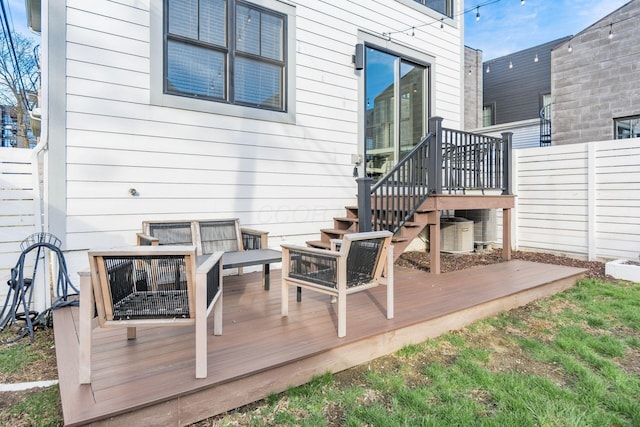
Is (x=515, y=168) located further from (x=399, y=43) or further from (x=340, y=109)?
(x=340, y=109)

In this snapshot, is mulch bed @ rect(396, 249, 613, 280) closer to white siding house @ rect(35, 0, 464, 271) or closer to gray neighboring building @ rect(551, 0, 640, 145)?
white siding house @ rect(35, 0, 464, 271)

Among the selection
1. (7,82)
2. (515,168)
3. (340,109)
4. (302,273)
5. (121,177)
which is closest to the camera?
(302,273)

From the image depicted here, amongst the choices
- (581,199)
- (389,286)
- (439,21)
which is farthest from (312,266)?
(439,21)

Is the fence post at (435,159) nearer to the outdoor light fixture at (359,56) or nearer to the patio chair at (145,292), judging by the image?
the outdoor light fixture at (359,56)

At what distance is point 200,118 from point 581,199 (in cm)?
609

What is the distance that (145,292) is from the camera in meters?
2.18

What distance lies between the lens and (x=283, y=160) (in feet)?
16.1

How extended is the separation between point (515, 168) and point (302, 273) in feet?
18.7

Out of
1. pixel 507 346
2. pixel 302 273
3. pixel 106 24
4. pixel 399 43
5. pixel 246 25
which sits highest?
pixel 399 43

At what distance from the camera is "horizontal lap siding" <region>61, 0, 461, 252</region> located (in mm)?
3633

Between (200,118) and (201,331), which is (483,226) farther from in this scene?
(201,331)

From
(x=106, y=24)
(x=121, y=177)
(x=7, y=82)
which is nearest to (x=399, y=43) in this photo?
(x=106, y=24)

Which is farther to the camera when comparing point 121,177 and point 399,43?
point 399,43

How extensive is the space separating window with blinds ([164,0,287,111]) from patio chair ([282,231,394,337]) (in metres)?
2.53
